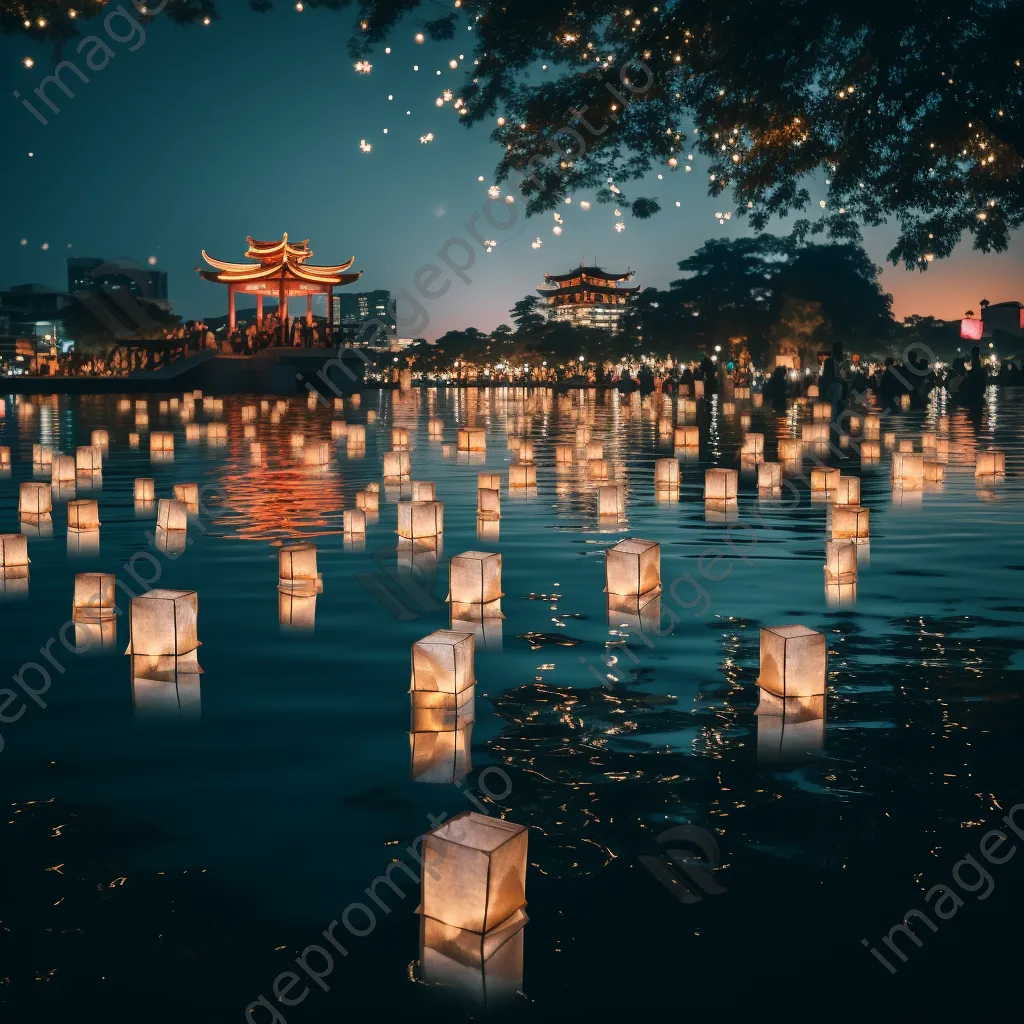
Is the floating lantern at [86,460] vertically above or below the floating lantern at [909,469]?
above

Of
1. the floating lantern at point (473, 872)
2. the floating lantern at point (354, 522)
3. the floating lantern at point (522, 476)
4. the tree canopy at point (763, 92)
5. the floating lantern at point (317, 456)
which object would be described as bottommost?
the floating lantern at point (473, 872)

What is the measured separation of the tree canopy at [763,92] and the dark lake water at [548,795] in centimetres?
785

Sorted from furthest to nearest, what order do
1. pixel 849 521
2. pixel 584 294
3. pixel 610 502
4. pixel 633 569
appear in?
pixel 584 294 < pixel 610 502 < pixel 849 521 < pixel 633 569

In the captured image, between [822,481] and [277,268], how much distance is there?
152 feet

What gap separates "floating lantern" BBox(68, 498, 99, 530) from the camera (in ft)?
28.4

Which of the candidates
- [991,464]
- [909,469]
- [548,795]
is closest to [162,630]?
[548,795]

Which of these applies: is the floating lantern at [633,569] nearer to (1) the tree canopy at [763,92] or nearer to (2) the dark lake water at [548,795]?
(2) the dark lake water at [548,795]

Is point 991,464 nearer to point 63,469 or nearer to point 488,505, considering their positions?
point 488,505

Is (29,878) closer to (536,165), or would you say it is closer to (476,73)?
(476,73)

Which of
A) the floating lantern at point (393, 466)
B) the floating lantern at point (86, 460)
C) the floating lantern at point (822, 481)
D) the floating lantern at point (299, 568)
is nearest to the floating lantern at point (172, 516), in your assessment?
the floating lantern at point (299, 568)

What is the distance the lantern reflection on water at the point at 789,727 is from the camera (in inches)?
143

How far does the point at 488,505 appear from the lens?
9359mm

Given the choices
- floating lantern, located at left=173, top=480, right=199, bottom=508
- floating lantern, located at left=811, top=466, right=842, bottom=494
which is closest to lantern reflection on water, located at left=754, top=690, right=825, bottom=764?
floating lantern, located at left=173, top=480, right=199, bottom=508

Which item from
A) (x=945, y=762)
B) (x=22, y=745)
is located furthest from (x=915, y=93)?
(x=22, y=745)
